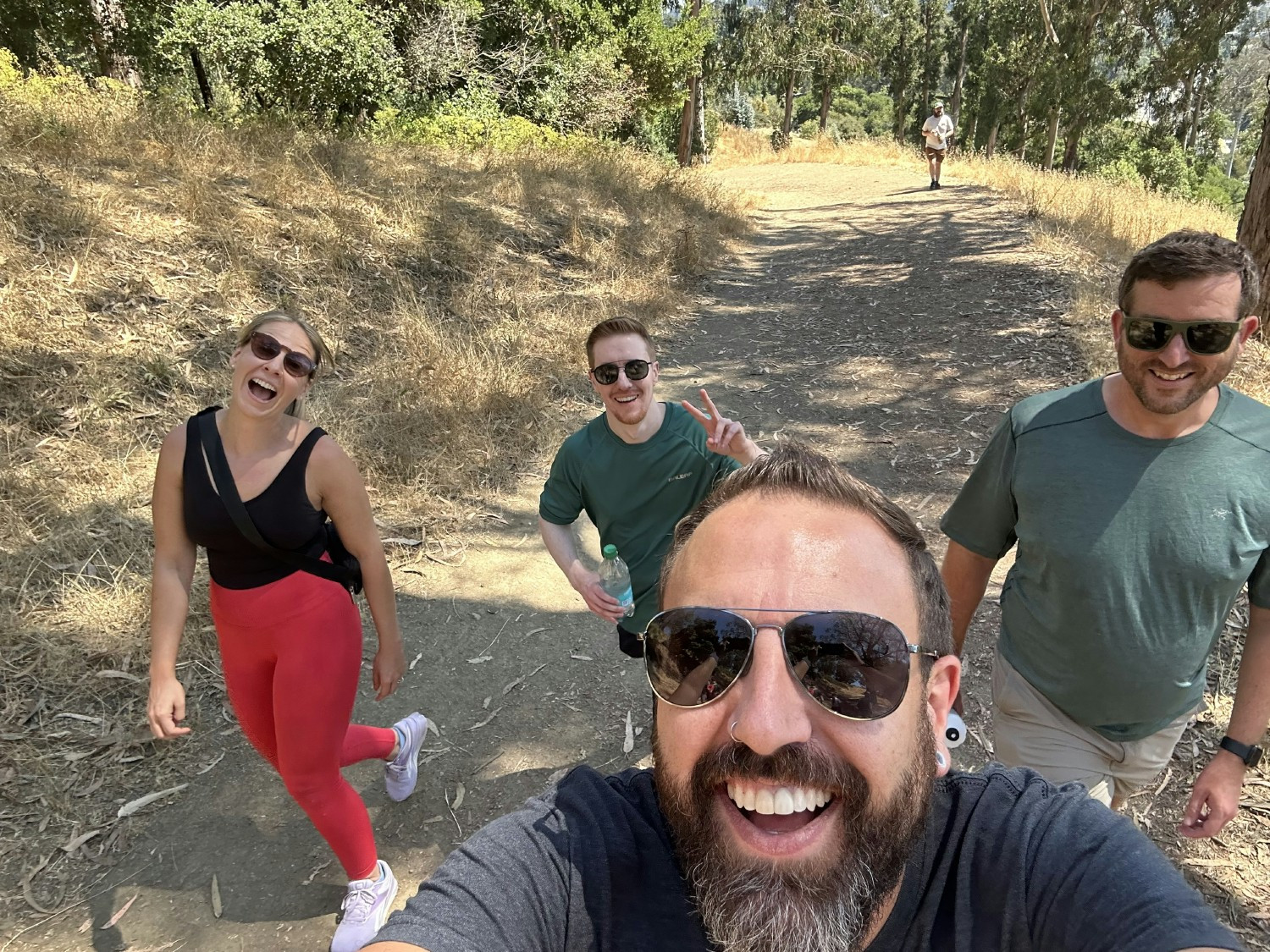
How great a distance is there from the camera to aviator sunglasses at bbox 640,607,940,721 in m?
1.18

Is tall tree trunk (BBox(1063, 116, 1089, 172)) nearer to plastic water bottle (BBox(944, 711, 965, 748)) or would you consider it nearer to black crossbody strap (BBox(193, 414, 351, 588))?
plastic water bottle (BBox(944, 711, 965, 748))

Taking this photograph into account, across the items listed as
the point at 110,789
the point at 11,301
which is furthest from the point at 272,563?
the point at 11,301

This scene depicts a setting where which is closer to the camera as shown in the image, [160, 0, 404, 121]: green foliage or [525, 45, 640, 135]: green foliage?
[160, 0, 404, 121]: green foliage

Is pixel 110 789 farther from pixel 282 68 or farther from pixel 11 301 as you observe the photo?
pixel 282 68

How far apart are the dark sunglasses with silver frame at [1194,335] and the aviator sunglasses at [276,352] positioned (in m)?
2.48

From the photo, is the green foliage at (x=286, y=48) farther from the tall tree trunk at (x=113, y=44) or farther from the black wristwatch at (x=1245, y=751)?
the black wristwatch at (x=1245, y=751)

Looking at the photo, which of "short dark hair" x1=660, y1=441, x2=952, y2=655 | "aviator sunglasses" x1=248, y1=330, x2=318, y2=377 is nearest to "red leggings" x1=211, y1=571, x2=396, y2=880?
"aviator sunglasses" x1=248, y1=330, x2=318, y2=377

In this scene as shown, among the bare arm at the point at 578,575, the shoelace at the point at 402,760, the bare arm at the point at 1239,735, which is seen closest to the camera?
the bare arm at the point at 1239,735

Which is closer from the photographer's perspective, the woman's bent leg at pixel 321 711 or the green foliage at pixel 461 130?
the woman's bent leg at pixel 321 711

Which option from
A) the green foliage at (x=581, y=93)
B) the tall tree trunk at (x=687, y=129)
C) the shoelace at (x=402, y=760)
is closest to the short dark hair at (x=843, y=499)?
the shoelace at (x=402, y=760)

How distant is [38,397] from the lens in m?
4.76

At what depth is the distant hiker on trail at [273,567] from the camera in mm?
2189

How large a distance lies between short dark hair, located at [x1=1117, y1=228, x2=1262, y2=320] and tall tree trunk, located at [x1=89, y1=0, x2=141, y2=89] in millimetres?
15517

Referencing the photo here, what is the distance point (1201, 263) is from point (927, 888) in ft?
A: 5.48
